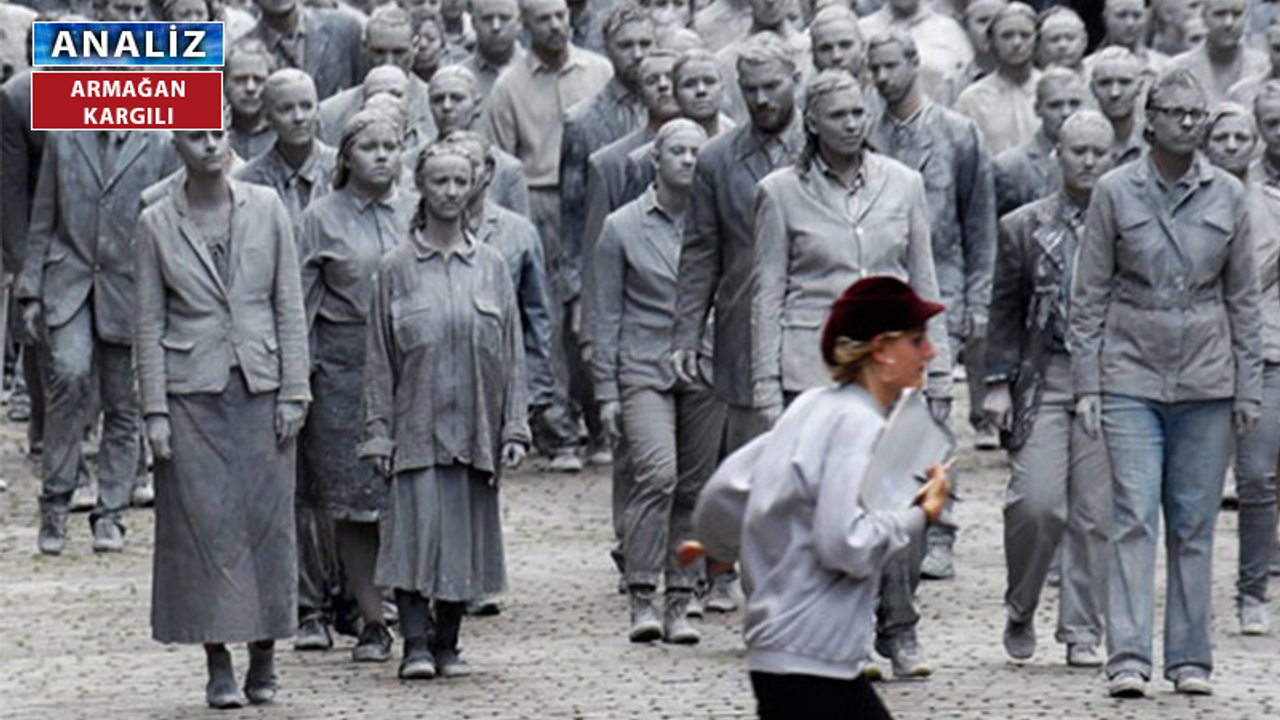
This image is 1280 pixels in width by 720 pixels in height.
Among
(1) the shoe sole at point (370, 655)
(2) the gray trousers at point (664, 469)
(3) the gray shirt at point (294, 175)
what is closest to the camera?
(1) the shoe sole at point (370, 655)

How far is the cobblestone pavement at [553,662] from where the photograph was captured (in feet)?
61.8

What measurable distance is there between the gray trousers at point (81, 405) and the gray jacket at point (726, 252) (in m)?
4.27

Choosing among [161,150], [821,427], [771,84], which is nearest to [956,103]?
[161,150]

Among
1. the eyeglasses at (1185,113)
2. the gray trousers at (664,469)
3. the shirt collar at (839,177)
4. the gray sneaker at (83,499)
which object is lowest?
the gray sneaker at (83,499)

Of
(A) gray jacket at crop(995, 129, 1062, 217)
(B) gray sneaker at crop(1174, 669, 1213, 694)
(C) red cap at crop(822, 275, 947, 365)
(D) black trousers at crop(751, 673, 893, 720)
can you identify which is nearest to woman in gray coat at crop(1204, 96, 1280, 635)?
(B) gray sneaker at crop(1174, 669, 1213, 694)

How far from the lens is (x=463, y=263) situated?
65.2ft

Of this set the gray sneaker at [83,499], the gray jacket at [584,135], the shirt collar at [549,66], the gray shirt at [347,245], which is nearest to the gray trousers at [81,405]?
the gray sneaker at [83,499]

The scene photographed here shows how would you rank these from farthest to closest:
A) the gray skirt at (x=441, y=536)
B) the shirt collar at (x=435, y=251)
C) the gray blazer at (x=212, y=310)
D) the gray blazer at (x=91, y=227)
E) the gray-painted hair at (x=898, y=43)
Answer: the gray blazer at (x=91, y=227) → the gray-painted hair at (x=898, y=43) → the shirt collar at (x=435, y=251) → the gray skirt at (x=441, y=536) → the gray blazer at (x=212, y=310)

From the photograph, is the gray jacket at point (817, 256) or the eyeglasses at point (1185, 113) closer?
the eyeglasses at point (1185, 113)

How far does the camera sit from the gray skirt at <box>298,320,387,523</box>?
20.7 m

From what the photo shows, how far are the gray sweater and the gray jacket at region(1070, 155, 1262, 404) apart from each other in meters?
4.90

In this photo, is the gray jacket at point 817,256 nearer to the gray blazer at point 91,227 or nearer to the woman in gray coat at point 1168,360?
the woman in gray coat at point 1168,360

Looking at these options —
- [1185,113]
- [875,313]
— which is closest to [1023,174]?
[1185,113]

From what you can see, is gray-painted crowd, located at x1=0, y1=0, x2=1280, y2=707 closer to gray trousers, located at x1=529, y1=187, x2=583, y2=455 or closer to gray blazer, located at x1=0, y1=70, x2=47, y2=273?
gray blazer, located at x1=0, y1=70, x2=47, y2=273
